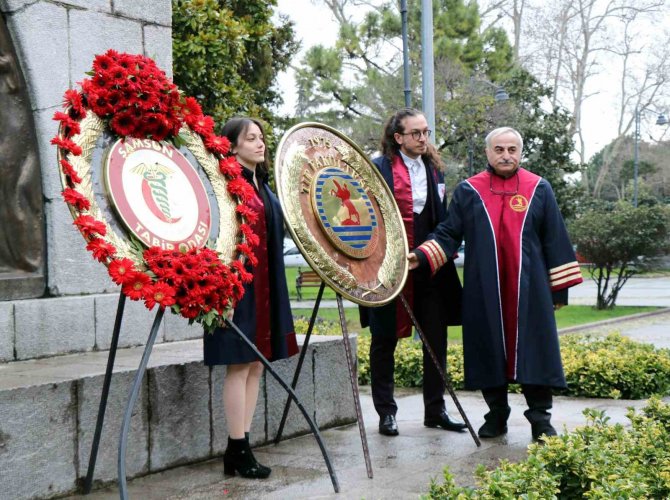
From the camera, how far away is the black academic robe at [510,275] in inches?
209

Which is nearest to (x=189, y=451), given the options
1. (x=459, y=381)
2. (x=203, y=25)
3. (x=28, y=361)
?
(x=28, y=361)

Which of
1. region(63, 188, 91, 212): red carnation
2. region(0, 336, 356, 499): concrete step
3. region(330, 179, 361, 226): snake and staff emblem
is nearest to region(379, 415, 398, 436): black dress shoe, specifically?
region(0, 336, 356, 499): concrete step

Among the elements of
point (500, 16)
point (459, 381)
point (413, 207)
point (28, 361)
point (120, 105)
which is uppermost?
point (500, 16)

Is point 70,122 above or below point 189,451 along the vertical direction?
above

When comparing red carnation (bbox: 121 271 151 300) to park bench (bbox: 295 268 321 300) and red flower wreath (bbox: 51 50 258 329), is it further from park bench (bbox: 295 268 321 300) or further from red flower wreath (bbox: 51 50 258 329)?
park bench (bbox: 295 268 321 300)

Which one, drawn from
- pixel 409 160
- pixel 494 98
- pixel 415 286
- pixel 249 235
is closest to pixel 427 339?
pixel 415 286

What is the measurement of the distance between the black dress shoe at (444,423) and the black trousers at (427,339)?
149mm

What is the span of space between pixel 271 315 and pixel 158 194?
1086 millimetres

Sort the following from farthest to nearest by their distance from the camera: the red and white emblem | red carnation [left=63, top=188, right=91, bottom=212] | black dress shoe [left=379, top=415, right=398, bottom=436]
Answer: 1. black dress shoe [left=379, top=415, right=398, bottom=436]
2. the red and white emblem
3. red carnation [left=63, top=188, right=91, bottom=212]

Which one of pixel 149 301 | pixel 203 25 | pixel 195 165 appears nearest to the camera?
pixel 149 301

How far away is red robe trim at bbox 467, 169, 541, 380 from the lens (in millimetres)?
5336

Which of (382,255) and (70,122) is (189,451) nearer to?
(382,255)

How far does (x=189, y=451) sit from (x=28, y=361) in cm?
99

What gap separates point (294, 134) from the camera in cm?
466
